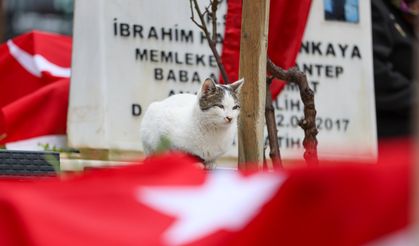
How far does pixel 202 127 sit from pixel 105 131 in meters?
1.53

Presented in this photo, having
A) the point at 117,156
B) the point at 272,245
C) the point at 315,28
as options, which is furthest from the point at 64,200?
the point at 315,28

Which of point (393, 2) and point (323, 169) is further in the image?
point (393, 2)

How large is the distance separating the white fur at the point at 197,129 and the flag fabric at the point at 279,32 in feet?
3.01

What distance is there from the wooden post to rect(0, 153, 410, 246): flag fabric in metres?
2.61

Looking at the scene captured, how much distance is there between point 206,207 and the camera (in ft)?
4.64

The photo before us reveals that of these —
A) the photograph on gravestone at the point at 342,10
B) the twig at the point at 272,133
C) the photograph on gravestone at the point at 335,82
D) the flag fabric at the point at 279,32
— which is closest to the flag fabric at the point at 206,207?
the twig at the point at 272,133

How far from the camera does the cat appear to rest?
14.6 feet

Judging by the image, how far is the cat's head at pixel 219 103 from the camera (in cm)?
438

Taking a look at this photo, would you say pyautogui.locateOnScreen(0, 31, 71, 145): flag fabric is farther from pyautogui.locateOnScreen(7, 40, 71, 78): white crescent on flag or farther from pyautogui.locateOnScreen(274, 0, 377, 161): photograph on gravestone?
pyautogui.locateOnScreen(274, 0, 377, 161): photograph on gravestone

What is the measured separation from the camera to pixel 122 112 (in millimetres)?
6164

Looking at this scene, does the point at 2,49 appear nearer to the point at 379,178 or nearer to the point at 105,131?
the point at 105,131

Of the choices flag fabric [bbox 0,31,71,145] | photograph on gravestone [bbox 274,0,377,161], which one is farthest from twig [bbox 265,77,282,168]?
flag fabric [bbox 0,31,71,145]

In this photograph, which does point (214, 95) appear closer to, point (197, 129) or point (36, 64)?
point (197, 129)

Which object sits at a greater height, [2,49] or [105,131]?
[2,49]
